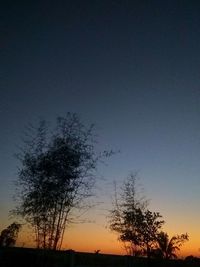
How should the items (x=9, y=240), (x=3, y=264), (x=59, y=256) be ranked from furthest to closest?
(x=9, y=240), (x=59, y=256), (x=3, y=264)

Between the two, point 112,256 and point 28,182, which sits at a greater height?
point 28,182

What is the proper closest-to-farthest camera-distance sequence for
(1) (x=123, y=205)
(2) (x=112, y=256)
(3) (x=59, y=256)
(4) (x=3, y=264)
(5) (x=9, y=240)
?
(4) (x=3, y=264) → (3) (x=59, y=256) → (2) (x=112, y=256) → (5) (x=9, y=240) → (1) (x=123, y=205)

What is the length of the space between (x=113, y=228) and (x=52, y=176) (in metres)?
7.66

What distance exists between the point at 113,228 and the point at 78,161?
7160mm

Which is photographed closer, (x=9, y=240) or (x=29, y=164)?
(x=29, y=164)

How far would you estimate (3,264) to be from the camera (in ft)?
34.3

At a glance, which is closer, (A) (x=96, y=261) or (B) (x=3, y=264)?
(B) (x=3, y=264)

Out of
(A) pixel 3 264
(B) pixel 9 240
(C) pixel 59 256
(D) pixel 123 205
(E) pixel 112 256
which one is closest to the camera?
(A) pixel 3 264

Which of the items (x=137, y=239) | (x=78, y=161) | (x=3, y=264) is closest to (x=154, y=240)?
(x=137, y=239)

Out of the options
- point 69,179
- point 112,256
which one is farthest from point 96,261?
point 69,179

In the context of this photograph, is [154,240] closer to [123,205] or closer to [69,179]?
[123,205]

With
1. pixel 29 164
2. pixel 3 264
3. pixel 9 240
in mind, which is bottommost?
pixel 3 264

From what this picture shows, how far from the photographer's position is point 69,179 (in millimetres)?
12734

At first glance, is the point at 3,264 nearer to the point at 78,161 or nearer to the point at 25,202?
the point at 25,202
